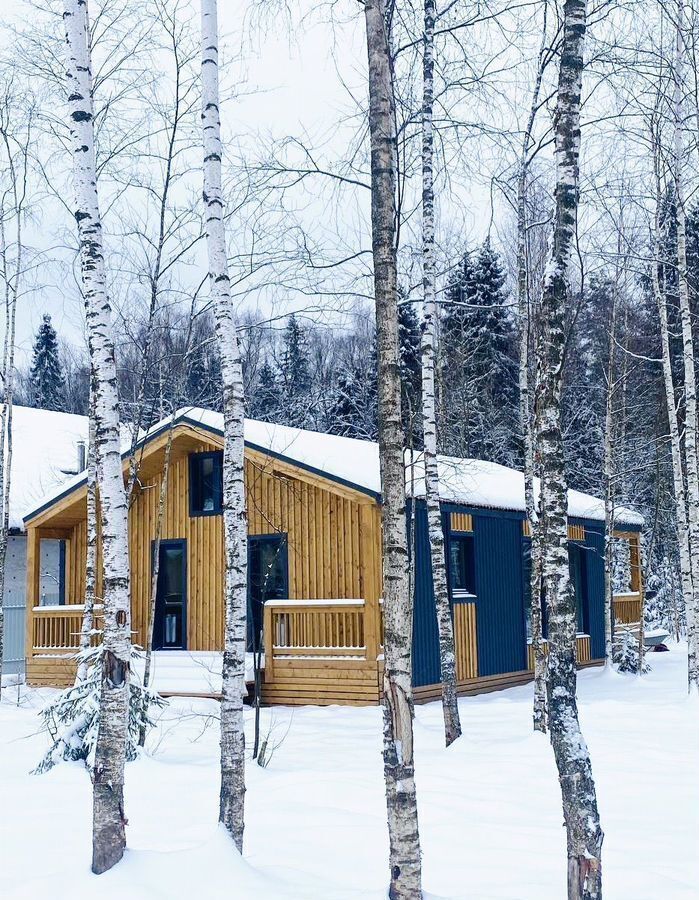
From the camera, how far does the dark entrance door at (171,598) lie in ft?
49.2

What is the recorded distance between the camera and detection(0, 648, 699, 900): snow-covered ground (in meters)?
4.89

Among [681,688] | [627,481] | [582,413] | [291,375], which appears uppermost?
[291,375]

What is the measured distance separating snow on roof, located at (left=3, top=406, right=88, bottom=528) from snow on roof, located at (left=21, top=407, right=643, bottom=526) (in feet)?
16.5

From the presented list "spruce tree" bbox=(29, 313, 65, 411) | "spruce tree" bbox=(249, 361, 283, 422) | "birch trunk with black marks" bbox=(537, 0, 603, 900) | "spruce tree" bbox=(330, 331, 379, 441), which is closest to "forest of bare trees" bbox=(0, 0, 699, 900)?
"birch trunk with black marks" bbox=(537, 0, 603, 900)

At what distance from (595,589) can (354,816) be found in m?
12.9

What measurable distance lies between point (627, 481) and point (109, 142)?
753 inches

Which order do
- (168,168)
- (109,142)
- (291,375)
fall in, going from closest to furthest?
(109,142), (168,168), (291,375)

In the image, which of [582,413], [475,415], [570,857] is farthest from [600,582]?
[570,857]

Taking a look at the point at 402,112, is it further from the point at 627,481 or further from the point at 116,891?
the point at 627,481

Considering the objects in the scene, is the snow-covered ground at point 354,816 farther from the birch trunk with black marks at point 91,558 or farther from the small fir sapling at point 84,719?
the birch trunk with black marks at point 91,558

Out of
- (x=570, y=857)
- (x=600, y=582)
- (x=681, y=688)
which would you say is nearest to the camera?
(x=570, y=857)

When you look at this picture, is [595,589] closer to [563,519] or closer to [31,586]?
[31,586]

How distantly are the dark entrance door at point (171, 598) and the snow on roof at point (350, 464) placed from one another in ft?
6.20

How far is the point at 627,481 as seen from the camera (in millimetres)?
26188
